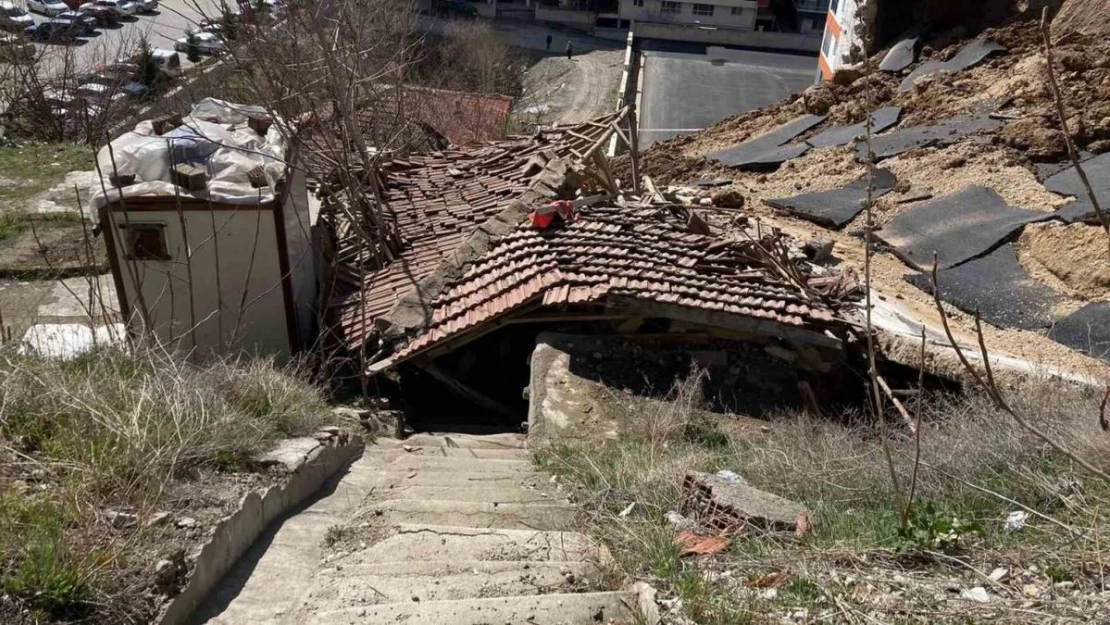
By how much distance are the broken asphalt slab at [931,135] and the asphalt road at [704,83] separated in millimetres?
11116

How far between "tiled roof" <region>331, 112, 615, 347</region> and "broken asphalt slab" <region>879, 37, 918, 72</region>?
22.5 feet

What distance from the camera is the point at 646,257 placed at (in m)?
9.52

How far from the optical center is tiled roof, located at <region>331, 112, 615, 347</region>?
34.2 feet

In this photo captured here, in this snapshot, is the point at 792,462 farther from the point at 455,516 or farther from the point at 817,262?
the point at 817,262

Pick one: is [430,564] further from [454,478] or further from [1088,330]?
[1088,330]

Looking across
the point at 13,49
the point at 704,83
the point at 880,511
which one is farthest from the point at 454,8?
the point at 880,511

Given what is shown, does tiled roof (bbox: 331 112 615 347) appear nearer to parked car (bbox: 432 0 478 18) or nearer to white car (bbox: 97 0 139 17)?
white car (bbox: 97 0 139 17)

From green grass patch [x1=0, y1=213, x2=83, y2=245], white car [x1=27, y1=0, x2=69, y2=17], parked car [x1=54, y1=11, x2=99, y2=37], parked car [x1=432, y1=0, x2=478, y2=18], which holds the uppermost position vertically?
parked car [x1=432, y1=0, x2=478, y2=18]

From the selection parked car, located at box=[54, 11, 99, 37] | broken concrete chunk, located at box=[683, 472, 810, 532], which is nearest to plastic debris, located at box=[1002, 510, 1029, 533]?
broken concrete chunk, located at box=[683, 472, 810, 532]

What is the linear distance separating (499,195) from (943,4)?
11.7 meters

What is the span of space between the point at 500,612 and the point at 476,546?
35.4 inches

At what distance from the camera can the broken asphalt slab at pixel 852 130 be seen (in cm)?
1486

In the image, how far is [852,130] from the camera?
15.4m

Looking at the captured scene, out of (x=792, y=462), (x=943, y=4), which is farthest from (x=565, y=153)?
(x=943, y=4)
